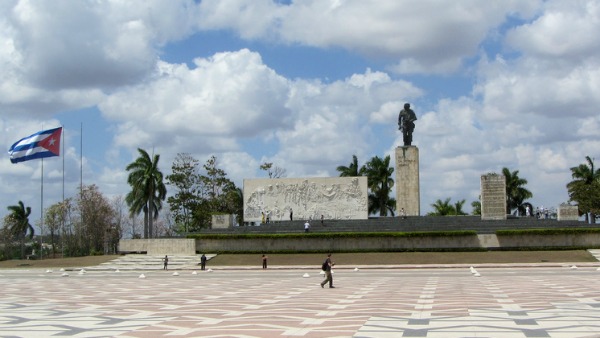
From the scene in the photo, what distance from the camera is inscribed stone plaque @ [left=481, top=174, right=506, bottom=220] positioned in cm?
4803

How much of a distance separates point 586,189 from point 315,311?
2430 inches

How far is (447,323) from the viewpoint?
1248 cm

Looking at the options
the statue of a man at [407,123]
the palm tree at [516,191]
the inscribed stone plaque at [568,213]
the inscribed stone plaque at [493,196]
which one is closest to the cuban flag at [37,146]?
the statue of a man at [407,123]

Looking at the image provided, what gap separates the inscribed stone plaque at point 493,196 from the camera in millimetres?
48031

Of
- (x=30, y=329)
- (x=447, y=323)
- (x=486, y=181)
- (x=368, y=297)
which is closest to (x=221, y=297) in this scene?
(x=368, y=297)

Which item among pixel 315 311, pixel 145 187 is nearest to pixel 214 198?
pixel 145 187

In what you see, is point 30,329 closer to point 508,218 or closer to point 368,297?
point 368,297

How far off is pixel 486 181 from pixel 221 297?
31582 mm

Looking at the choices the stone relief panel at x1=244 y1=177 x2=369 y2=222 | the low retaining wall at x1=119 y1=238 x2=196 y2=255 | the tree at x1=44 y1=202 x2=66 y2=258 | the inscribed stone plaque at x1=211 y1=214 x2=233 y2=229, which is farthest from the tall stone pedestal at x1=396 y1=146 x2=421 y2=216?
the tree at x1=44 y1=202 x2=66 y2=258

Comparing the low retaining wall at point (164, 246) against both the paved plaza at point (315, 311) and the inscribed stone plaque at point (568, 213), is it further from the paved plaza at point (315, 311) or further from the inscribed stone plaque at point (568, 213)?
the inscribed stone plaque at point (568, 213)

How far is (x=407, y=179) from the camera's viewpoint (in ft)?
167

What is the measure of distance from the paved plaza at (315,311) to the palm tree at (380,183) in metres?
46.1

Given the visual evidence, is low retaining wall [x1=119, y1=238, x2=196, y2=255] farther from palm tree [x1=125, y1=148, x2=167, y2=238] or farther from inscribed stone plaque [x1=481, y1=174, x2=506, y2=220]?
inscribed stone plaque [x1=481, y1=174, x2=506, y2=220]

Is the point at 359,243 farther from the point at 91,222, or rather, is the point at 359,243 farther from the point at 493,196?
the point at 91,222
